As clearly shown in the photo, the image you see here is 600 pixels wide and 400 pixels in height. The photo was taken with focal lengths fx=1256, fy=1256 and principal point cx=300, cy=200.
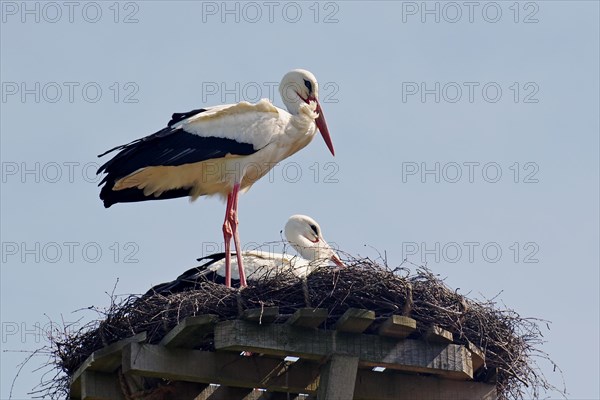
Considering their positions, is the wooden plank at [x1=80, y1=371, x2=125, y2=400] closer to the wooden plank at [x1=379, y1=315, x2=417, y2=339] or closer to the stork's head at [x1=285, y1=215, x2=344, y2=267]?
the wooden plank at [x1=379, y1=315, x2=417, y2=339]

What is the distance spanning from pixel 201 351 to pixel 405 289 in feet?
4.01

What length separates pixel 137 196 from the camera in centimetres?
927

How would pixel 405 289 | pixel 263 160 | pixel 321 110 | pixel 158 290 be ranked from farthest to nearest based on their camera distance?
1. pixel 321 110
2. pixel 263 160
3. pixel 158 290
4. pixel 405 289

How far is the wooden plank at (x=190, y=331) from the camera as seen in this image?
22.0 ft

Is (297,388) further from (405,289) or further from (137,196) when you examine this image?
(137,196)

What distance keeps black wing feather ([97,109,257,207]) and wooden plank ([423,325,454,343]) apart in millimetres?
2573

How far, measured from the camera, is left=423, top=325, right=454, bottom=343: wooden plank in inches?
274

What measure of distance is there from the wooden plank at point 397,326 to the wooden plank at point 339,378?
0.27m

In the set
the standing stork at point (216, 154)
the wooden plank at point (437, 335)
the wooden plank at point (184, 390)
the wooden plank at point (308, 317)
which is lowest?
the wooden plank at point (184, 390)

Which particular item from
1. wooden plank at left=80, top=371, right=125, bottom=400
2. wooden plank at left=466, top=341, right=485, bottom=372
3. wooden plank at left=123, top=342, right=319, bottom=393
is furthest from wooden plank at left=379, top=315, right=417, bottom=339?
wooden plank at left=80, top=371, right=125, bottom=400

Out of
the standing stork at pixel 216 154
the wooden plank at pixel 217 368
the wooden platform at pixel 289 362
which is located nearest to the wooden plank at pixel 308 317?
the wooden platform at pixel 289 362

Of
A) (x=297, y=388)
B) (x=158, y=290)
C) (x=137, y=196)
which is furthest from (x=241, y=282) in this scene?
(x=297, y=388)

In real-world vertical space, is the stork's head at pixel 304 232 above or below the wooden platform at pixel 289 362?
above

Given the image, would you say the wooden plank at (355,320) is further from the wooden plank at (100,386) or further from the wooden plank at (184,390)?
the wooden plank at (100,386)
